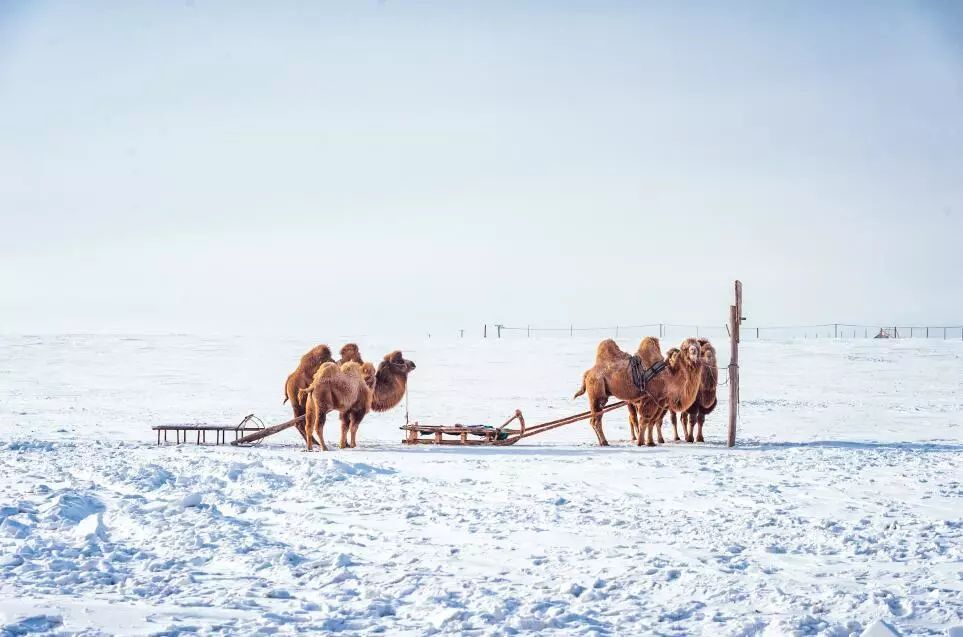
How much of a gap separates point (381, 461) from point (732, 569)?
7.08 m

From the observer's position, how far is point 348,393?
1484 cm

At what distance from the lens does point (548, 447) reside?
52.0ft

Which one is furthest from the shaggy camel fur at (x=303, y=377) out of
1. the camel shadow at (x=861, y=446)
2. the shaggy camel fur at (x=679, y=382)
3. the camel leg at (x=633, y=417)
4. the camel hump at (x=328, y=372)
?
the camel shadow at (x=861, y=446)

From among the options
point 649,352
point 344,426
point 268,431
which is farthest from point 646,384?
point 268,431

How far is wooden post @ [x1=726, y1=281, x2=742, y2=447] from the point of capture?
50.2 feet

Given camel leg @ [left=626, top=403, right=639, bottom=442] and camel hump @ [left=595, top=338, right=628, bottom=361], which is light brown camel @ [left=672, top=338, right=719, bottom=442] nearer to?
camel leg @ [left=626, top=403, right=639, bottom=442]

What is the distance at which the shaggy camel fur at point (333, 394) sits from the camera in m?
14.7

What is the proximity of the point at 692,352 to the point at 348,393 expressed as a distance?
19.6 ft

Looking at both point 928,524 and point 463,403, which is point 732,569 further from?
point 463,403

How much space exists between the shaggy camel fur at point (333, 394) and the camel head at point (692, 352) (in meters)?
5.55

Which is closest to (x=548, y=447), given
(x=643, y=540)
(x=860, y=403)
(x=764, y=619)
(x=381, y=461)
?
(x=381, y=461)

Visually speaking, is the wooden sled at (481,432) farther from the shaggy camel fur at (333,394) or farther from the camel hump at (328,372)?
the camel hump at (328,372)

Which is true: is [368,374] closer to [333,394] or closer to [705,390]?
[333,394]

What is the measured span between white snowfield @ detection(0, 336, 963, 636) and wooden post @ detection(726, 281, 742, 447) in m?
0.35
